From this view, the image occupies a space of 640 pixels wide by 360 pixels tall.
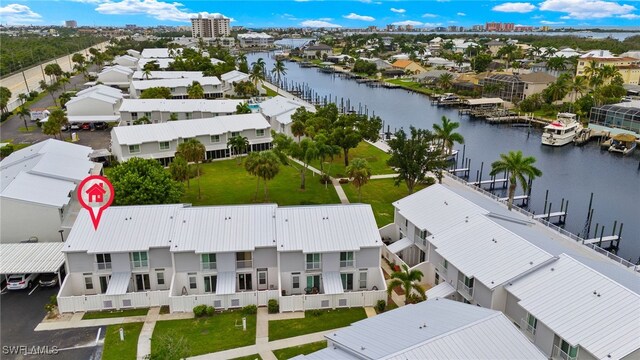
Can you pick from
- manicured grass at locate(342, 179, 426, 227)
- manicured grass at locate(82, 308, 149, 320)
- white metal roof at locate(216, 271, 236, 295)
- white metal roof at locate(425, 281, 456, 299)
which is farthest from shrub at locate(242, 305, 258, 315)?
manicured grass at locate(342, 179, 426, 227)

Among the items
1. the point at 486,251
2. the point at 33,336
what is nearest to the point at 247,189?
the point at 33,336

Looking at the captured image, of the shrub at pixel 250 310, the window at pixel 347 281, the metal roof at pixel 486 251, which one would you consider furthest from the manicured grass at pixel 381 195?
the shrub at pixel 250 310

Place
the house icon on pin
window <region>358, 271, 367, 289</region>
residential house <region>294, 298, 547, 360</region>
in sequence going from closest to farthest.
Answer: residential house <region>294, 298, 547, 360</region>, window <region>358, 271, 367, 289</region>, the house icon on pin

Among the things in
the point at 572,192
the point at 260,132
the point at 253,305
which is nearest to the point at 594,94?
A: the point at 572,192

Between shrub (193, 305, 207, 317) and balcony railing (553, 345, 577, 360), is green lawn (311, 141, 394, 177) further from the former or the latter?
balcony railing (553, 345, 577, 360)

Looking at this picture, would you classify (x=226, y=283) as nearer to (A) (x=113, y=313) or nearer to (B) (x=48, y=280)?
(A) (x=113, y=313)

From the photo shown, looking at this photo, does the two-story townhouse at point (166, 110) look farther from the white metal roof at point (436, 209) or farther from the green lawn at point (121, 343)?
the green lawn at point (121, 343)
